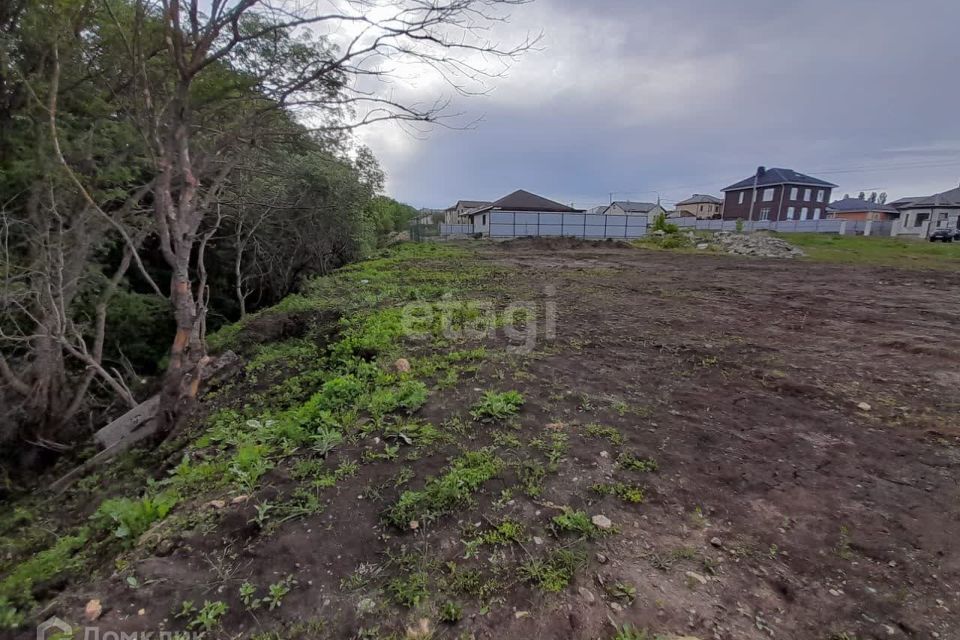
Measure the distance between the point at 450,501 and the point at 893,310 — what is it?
7.47 meters

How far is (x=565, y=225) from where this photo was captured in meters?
25.2

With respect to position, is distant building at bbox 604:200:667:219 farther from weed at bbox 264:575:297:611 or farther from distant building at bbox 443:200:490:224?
weed at bbox 264:575:297:611

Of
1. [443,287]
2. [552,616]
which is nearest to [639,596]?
[552,616]

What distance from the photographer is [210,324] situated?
1202cm

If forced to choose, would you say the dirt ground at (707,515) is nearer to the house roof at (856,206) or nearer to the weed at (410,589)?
the weed at (410,589)

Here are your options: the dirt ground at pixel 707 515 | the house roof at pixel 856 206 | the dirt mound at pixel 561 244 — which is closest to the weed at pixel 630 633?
the dirt ground at pixel 707 515

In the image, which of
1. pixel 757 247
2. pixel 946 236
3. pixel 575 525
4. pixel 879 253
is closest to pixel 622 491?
pixel 575 525

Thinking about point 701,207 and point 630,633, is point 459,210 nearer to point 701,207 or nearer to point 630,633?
point 701,207

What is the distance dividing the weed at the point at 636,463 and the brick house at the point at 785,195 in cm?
3710

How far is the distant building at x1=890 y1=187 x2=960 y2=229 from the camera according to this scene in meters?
26.0

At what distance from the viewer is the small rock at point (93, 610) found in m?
1.50

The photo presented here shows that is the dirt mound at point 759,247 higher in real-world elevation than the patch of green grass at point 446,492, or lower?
higher

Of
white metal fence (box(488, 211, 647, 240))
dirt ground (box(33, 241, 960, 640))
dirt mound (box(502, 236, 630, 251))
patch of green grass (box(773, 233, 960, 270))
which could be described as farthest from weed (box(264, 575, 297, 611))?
white metal fence (box(488, 211, 647, 240))

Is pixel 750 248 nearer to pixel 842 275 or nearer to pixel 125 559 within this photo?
pixel 842 275
